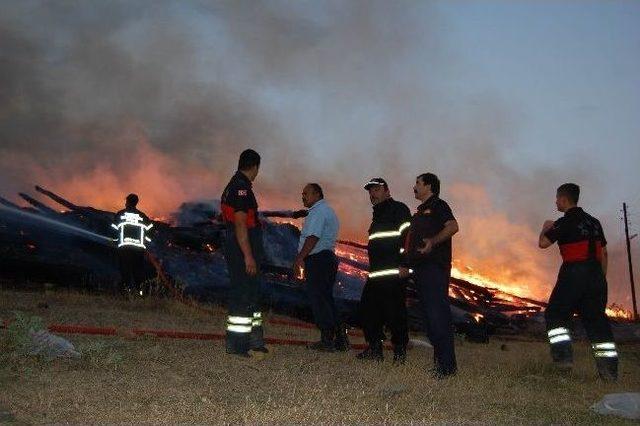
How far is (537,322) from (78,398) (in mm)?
13614

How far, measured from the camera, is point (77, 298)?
9820 mm

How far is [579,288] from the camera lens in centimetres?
575

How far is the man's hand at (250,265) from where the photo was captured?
5.23 m

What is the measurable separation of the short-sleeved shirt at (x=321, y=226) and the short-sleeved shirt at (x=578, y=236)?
225 cm

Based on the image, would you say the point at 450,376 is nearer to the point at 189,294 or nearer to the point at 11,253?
the point at 189,294

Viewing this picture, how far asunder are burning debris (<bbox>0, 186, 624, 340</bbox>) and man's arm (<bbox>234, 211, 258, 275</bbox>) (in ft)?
16.9

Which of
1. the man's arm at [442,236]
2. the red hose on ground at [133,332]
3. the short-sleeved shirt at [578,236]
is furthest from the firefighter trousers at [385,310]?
the short-sleeved shirt at [578,236]

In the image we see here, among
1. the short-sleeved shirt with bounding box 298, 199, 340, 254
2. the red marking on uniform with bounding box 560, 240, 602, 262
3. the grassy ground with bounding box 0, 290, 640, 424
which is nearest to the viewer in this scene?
the grassy ground with bounding box 0, 290, 640, 424

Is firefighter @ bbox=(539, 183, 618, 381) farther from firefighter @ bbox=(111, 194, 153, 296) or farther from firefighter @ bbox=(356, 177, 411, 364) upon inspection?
firefighter @ bbox=(111, 194, 153, 296)

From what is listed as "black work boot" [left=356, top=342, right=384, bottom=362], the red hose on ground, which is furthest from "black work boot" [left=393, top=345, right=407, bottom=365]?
the red hose on ground

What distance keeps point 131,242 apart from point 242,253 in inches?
236

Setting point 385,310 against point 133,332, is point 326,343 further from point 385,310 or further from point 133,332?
point 133,332

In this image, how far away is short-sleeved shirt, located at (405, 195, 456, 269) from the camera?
212 inches

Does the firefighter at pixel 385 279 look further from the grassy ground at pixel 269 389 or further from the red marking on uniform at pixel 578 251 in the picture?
the red marking on uniform at pixel 578 251
